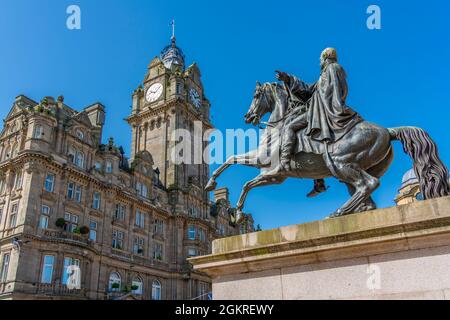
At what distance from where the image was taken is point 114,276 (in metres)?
42.4

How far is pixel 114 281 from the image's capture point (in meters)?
42.2

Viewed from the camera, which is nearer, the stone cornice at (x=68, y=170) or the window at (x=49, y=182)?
the stone cornice at (x=68, y=170)

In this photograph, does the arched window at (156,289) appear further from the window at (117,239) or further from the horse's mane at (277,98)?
the horse's mane at (277,98)

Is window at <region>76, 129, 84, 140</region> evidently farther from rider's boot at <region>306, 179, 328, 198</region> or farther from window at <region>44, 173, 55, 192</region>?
rider's boot at <region>306, 179, 328, 198</region>

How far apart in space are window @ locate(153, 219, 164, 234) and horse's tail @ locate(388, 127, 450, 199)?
1806 inches

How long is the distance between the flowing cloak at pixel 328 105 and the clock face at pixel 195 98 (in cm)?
5850

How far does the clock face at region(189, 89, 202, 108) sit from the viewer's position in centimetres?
6693

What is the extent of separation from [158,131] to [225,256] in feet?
187

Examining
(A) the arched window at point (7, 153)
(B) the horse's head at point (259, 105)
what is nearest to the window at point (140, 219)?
(A) the arched window at point (7, 153)

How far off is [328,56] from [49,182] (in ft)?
114

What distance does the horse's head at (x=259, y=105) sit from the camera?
942cm

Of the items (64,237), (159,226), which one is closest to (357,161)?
(64,237)
